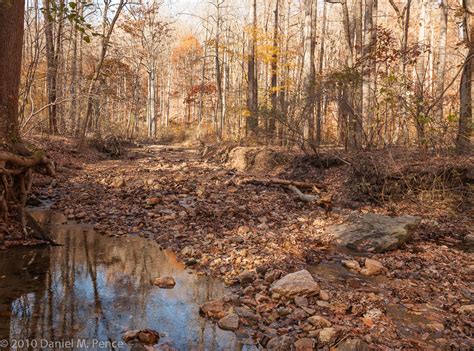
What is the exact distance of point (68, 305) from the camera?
164 inches

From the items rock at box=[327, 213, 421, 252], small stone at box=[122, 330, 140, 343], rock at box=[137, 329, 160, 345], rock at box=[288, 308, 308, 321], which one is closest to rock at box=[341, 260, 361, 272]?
rock at box=[327, 213, 421, 252]

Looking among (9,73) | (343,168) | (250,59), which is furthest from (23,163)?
(250,59)

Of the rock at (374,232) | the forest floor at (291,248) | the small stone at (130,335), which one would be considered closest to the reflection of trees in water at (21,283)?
the small stone at (130,335)

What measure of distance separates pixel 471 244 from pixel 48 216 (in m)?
7.89

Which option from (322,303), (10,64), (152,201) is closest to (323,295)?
(322,303)

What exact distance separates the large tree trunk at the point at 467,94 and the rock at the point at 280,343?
778cm

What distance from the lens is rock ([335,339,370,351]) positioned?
3406 millimetres

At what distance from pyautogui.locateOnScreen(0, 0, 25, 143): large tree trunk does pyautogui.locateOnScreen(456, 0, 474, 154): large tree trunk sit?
31.7ft

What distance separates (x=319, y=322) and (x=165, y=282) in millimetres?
1994

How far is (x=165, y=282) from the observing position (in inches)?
192

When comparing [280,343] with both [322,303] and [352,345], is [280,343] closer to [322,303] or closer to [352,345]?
[352,345]

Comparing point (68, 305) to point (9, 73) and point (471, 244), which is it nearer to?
point (9, 73)

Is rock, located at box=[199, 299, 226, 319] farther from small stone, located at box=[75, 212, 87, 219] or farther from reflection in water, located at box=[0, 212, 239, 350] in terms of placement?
small stone, located at box=[75, 212, 87, 219]

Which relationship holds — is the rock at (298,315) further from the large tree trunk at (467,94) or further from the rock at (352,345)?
the large tree trunk at (467,94)
